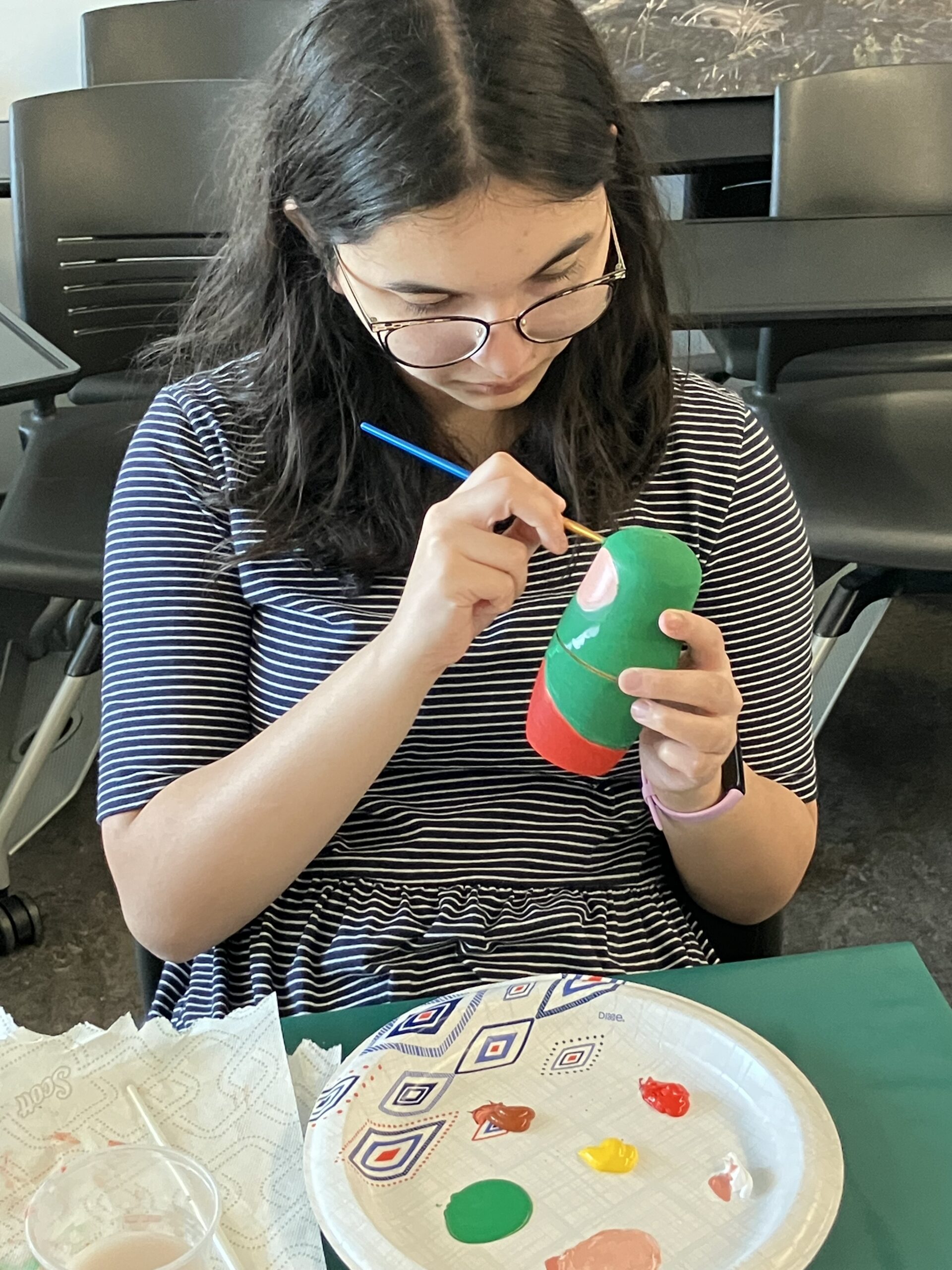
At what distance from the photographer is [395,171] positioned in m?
0.81

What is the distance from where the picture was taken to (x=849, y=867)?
77.5 inches

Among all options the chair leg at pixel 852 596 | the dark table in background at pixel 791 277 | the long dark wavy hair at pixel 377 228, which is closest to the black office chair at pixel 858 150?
the dark table in background at pixel 791 277

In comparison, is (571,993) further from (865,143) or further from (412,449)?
(865,143)

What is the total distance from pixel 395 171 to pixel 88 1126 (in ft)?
1.93

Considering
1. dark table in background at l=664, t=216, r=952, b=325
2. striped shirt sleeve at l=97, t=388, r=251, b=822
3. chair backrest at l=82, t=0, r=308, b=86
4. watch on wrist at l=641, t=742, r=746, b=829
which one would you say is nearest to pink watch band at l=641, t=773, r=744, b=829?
watch on wrist at l=641, t=742, r=746, b=829

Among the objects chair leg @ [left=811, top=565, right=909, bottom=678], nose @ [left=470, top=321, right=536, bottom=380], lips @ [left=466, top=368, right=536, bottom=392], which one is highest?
nose @ [left=470, top=321, right=536, bottom=380]

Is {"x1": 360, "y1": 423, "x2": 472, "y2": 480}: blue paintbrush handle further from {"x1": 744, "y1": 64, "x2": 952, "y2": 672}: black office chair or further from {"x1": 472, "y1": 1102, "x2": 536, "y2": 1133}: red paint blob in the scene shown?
{"x1": 744, "y1": 64, "x2": 952, "y2": 672}: black office chair

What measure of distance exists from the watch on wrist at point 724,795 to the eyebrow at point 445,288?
1.10 ft

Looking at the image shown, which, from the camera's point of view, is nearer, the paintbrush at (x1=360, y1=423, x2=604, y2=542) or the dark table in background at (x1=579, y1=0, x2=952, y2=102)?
the paintbrush at (x1=360, y1=423, x2=604, y2=542)

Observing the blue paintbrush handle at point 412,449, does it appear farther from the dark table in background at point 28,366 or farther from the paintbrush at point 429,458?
the dark table in background at point 28,366

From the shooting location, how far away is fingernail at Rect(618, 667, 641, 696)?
0.71 meters

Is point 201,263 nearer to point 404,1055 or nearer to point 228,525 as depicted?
point 228,525

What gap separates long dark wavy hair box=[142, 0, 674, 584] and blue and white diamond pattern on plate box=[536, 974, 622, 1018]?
13.7 inches

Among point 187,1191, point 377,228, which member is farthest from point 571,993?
point 377,228
